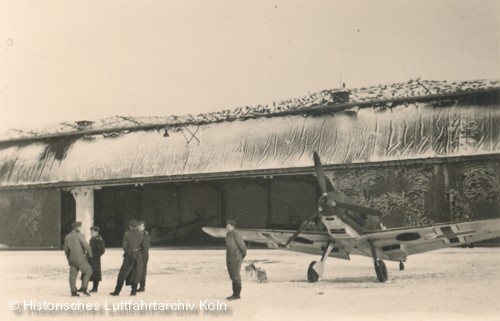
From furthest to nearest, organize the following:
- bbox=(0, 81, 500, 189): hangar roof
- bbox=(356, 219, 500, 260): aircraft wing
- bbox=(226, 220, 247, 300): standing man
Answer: bbox=(0, 81, 500, 189): hangar roof < bbox=(356, 219, 500, 260): aircraft wing < bbox=(226, 220, 247, 300): standing man

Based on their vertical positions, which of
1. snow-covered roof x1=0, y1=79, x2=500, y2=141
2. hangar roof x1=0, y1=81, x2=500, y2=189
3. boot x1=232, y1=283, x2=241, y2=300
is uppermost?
snow-covered roof x1=0, y1=79, x2=500, y2=141

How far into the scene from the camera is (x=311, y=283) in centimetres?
1363

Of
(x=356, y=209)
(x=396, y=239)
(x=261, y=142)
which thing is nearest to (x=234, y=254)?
(x=356, y=209)

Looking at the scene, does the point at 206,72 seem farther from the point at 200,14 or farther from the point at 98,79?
the point at 98,79

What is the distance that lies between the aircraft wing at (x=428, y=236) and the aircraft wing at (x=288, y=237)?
1274mm

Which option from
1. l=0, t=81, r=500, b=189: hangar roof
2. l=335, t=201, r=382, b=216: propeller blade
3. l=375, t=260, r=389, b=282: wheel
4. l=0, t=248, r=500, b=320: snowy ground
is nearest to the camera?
l=0, t=248, r=500, b=320: snowy ground

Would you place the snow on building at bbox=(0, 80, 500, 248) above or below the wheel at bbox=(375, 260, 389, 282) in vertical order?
above

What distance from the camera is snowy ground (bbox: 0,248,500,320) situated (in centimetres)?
1059

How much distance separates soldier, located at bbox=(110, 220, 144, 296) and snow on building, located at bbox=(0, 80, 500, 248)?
939 centimetres

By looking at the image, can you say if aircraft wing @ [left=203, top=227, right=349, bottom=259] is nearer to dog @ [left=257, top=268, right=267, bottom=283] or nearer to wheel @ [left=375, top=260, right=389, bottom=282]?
dog @ [left=257, top=268, right=267, bottom=283]

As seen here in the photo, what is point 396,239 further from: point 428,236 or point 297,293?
point 297,293

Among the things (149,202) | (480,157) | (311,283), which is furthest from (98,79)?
(480,157)

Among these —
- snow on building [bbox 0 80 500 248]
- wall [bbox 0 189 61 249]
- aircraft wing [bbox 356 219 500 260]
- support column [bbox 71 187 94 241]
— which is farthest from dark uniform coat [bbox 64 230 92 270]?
wall [bbox 0 189 61 249]

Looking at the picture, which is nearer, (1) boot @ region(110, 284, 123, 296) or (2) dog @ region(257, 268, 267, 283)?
(1) boot @ region(110, 284, 123, 296)
